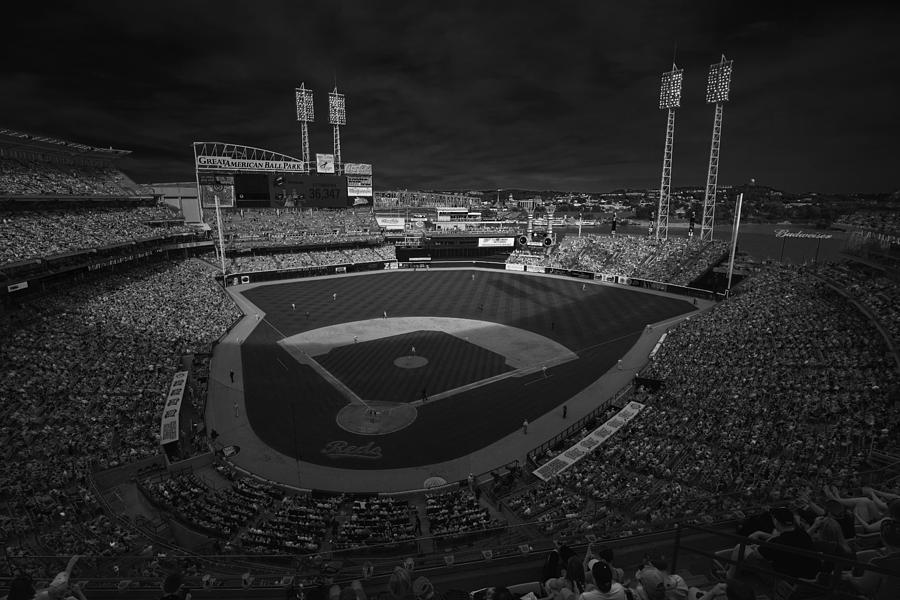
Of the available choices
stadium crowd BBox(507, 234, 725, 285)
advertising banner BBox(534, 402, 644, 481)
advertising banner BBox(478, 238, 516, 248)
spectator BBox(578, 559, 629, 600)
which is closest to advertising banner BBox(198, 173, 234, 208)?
advertising banner BBox(478, 238, 516, 248)

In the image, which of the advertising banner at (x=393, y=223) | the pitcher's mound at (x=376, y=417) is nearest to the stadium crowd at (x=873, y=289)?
the pitcher's mound at (x=376, y=417)

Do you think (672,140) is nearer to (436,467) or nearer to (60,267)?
(436,467)

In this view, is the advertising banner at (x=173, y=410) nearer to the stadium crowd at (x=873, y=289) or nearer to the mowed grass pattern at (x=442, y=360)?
the mowed grass pattern at (x=442, y=360)

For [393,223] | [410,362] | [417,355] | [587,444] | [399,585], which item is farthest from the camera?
[393,223]

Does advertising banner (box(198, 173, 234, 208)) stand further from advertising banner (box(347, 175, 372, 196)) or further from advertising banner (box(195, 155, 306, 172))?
advertising banner (box(347, 175, 372, 196))

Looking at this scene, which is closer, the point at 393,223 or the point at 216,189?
the point at 216,189

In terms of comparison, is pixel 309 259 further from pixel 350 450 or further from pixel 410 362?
pixel 350 450

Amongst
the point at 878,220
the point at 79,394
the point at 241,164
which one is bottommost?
the point at 79,394

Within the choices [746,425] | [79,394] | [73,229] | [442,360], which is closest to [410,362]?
[442,360]
